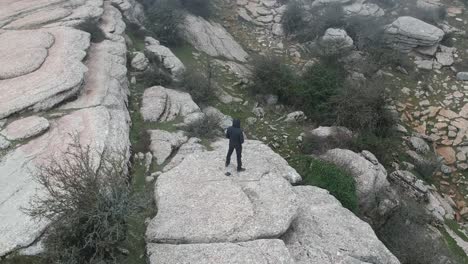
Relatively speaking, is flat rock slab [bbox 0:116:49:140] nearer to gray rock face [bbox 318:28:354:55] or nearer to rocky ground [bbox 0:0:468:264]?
rocky ground [bbox 0:0:468:264]

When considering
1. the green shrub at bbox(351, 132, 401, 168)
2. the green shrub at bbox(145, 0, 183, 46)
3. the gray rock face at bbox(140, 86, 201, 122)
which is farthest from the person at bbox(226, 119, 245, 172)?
the green shrub at bbox(145, 0, 183, 46)

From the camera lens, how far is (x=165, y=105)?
46.3ft

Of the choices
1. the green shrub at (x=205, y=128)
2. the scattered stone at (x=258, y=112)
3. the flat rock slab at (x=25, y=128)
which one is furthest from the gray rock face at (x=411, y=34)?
the flat rock slab at (x=25, y=128)

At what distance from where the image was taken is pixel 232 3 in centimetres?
2436

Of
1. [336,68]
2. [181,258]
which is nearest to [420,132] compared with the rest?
[336,68]

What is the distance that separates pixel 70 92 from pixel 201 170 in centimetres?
486

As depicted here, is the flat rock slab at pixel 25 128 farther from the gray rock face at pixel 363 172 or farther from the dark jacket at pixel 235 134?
the gray rock face at pixel 363 172

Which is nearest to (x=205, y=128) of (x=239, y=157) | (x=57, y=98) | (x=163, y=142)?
(x=163, y=142)

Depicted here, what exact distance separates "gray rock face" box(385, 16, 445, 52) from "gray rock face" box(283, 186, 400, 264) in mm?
13611

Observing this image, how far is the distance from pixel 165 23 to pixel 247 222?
A: 13307 mm

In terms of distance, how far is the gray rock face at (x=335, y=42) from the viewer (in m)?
19.1

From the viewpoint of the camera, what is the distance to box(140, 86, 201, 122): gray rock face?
44.2ft

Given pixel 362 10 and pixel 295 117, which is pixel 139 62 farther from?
pixel 362 10

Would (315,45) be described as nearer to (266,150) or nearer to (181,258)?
(266,150)
